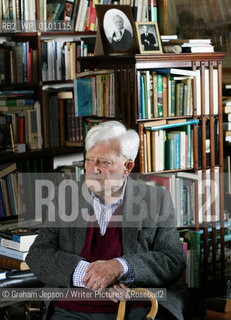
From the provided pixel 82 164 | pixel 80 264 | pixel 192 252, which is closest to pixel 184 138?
pixel 192 252

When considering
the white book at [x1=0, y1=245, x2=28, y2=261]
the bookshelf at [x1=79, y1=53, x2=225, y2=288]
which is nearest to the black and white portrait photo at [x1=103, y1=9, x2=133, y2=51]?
the bookshelf at [x1=79, y1=53, x2=225, y2=288]

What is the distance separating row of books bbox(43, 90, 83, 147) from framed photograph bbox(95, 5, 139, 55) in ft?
3.46

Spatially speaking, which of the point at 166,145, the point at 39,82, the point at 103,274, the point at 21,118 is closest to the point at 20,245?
the point at 103,274

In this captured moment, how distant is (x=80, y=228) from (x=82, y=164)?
1717 mm

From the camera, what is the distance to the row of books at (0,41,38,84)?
4070 mm

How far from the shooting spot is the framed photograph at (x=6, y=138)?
13.4 feet

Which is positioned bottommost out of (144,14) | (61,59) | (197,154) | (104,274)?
(104,274)

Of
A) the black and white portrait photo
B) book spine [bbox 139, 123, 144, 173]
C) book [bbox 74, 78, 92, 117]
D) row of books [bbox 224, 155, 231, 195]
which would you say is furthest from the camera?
row of books [bbox 224, 155, 231, 195]

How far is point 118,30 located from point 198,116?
2.33ft

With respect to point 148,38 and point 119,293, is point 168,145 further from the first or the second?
point 119,293

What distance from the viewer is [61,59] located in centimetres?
432

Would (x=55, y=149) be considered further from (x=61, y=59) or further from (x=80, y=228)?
(x=80, y=228)

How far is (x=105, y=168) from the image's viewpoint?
98.3 inches

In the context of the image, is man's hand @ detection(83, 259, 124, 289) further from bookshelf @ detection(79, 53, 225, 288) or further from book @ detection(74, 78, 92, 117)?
book @ detection(74, 78, 92, 117)
